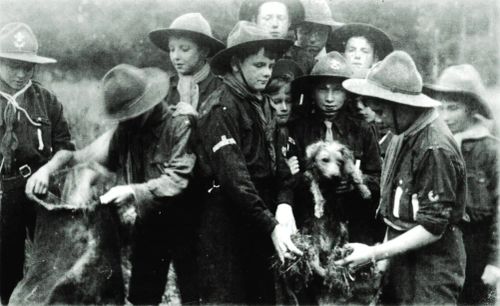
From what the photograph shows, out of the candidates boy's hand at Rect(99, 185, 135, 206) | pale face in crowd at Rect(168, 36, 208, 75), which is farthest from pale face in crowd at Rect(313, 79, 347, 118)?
boy's hand at Rect(99, 185, 135, 206)

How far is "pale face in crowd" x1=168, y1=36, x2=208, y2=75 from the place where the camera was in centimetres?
625

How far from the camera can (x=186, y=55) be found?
20.6 feet

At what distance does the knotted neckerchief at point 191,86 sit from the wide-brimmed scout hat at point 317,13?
1.28 metres

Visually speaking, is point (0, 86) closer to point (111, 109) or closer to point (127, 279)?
point (111, 109)

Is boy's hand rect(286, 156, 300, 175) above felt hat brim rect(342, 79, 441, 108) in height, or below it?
below

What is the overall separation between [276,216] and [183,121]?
3.61ft

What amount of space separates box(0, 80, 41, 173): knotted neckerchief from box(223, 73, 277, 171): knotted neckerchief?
6.90 ft

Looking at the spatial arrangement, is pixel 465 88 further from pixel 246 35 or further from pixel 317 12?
pixel 246 35

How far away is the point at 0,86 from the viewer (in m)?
6.21

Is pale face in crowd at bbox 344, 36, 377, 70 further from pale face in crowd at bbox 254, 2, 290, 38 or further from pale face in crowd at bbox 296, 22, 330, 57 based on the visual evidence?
pale face in crowd at bbox 254, 2, 290, 38

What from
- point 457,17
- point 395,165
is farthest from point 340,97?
point 457,17

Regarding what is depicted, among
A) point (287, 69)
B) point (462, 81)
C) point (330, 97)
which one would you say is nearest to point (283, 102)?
point (287, 69)

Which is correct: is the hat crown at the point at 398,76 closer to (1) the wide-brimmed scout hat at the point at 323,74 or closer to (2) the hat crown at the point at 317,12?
(1) the wide-brimmed scout hat at the point at 323,74

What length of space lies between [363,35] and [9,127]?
3.58 meters
